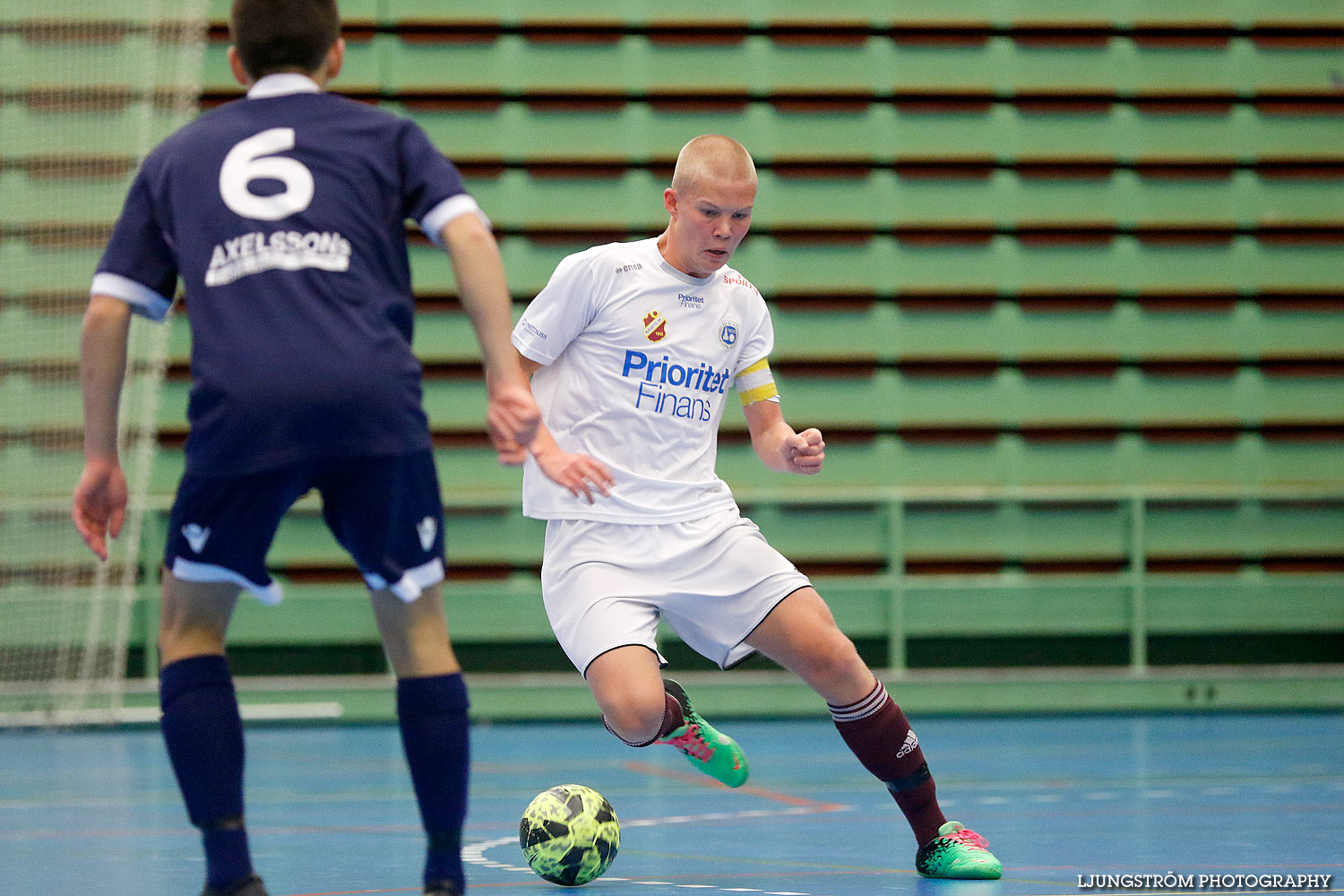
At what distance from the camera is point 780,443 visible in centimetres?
399

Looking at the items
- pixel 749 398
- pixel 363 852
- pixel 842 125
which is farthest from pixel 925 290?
pixel 363 852

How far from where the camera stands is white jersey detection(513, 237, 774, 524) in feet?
13.0

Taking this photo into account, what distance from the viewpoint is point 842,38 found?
9062mm

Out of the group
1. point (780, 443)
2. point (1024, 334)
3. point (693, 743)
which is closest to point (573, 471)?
point (780, 443)

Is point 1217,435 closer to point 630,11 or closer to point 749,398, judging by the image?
point 630,11

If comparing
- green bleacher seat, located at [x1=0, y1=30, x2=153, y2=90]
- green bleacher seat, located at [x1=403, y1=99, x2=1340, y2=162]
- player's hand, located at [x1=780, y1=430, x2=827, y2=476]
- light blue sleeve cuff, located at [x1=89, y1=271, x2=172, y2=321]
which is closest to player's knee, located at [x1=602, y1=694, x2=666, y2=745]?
player's hand, located at [x1=780, y1=430, x2=827, y2=476]

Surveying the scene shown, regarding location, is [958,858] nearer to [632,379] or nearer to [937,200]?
[632,379]

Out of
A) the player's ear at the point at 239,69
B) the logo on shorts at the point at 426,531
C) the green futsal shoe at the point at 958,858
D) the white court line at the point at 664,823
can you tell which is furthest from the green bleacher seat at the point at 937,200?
the logo on shorts at the point at 426,531

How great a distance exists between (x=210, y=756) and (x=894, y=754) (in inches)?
66.7

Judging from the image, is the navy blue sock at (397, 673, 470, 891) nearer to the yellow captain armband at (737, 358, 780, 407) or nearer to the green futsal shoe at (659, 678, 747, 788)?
the green futsal shoe at (659, 678, 747, 788)

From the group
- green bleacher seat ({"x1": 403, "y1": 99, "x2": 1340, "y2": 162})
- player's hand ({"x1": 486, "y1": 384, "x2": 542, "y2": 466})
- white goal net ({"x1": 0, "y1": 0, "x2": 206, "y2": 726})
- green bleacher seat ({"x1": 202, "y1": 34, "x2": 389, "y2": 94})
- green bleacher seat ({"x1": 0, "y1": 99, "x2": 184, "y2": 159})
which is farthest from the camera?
green bleacher seat ({"x1": 403, "y1": 99, "x2": 1340, "y2": 162})

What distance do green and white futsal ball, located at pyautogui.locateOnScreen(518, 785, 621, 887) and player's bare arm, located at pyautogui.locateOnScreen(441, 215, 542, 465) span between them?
1283 mm

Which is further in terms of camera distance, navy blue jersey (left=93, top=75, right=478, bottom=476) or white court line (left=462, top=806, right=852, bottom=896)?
white court line (left=462, top=806, right=852, bottom=896)

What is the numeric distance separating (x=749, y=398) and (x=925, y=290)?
504 centimetres
